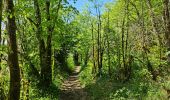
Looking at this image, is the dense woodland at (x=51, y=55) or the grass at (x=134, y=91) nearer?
the dense woodland at (x=51, y=55)

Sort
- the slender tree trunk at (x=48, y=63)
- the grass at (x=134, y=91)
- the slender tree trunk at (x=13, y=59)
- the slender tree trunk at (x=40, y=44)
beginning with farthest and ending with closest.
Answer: the slender tree trunk at (x=48, y=63)
the slender tree trunk at (x=40, y=44)
the grass at (x=134, y=91)
the slender tree trunk at (x=13, y=59)

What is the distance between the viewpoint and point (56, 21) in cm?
2091

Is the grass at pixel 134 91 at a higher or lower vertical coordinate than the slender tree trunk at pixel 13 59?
lower

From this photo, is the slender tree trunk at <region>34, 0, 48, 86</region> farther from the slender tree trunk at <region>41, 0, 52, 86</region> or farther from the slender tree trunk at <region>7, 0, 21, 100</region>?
the slender tree trunk at <region>7, 0, 21, 100</region>

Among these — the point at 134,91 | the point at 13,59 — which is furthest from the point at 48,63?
the point at 13,59

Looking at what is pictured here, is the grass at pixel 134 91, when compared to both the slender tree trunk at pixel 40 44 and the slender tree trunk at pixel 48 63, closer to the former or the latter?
the slender tree trunk at pixel 48 63

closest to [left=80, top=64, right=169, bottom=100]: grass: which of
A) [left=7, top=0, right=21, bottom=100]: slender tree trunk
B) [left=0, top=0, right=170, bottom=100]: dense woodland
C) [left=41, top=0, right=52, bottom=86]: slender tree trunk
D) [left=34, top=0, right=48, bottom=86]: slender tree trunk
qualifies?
[left=0, top=0, right=170, bottom=100]: dense woodland

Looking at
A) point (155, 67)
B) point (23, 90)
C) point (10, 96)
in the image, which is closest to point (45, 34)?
point (23, 90)

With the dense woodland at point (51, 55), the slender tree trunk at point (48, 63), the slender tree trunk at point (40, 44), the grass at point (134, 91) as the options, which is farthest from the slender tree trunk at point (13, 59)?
the slender tree trunk at point (48, 63)

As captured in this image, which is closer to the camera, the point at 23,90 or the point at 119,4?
the point at 23,90

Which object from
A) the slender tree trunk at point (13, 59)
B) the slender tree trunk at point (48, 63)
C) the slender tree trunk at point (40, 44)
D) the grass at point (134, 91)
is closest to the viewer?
the slender tree trunk at point (13, 59)

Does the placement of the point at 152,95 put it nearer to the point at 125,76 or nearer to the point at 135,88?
the point at 135,88

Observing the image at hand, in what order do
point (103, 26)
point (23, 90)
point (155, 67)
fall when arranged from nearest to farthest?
1. point (23, 90)
2. point (155, 67)
3. point (103, 26)

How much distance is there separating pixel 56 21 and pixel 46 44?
2.67 m
